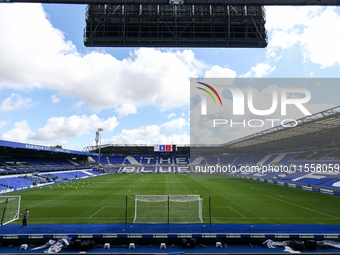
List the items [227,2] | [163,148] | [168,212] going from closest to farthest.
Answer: [227,2], [168,212], [163,148]

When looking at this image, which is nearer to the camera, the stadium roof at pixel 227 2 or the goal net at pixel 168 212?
the stadium roof at pixel 227 2

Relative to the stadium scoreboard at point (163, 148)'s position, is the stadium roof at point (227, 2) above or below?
above

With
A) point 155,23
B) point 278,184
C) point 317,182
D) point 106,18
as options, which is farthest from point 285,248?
point 278,184

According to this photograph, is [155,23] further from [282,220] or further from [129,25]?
[282,220]

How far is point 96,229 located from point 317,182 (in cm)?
3231

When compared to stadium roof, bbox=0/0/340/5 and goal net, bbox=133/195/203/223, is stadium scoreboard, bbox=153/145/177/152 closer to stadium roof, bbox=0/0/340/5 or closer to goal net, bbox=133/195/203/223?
goal net, bbox=133/195/203/223

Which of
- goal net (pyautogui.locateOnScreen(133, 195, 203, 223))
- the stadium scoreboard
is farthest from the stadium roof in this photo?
the stadium scoreboard

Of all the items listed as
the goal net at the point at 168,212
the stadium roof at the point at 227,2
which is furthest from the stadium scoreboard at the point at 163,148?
the stadium roof at the point at 227,2

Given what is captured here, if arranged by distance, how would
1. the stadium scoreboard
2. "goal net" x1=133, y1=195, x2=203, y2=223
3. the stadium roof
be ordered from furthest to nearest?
the stadium scoreboard, "goal net" x1=133, y1=195, x2=203, y2=223, the stadium roof

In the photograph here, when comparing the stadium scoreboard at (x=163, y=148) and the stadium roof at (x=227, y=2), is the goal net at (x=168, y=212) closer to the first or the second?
the stadium roof at (x=227, y=2)

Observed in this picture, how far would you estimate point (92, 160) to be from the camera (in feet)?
280

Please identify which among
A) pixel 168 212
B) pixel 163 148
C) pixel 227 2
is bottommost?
pixel 168 212

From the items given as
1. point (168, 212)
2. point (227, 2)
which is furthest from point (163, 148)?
point (227, 2)

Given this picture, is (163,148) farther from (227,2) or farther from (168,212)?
(227,2)
